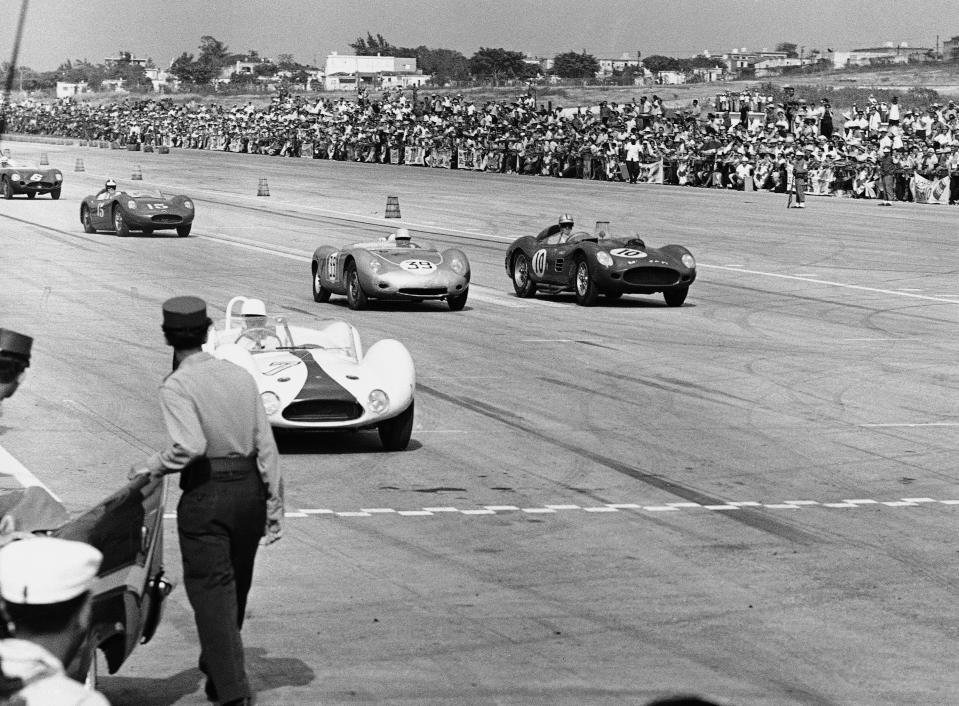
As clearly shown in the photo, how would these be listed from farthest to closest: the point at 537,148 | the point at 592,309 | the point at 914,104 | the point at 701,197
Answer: the point at 914,104 → the point at 537,148 → the point at 701,197 → the point at 592,309

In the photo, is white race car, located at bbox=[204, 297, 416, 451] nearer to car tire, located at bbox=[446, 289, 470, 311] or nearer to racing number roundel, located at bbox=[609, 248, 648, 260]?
car tire, located at bbox=[446, 289, 470, 311]

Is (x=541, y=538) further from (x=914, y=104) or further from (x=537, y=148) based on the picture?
(x=914, y=104)

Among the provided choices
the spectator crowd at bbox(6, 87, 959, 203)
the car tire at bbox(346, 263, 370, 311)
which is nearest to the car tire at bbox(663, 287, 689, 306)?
the car tire at bbox(346, 263, 370, 311)

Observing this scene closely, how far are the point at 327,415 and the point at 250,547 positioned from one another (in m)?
5.96

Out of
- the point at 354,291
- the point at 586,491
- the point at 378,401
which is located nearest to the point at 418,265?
the point at 354,291

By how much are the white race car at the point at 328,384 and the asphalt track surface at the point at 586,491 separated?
0.29 meters

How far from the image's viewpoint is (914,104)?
208 ft

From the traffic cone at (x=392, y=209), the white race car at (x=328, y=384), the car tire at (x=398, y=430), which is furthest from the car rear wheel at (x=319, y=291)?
the traffic cone at (x=392, y=209)

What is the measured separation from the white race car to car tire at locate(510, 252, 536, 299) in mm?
10924

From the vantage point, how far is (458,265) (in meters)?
22.2

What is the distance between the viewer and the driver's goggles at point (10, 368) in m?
6.27

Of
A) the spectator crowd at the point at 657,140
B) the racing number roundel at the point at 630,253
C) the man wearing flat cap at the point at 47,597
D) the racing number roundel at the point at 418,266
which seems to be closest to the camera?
the man wearing flat cap at the point at 47,597

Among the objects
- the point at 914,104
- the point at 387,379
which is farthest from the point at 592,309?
the point at 914,104

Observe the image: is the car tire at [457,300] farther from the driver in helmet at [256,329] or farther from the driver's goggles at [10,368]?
the driver's goggles at [10,368]
